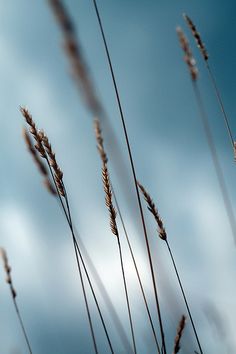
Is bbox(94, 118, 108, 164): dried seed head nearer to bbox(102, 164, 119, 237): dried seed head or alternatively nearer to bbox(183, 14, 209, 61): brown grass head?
bbox(102, 164, 119, 237): dried seed head

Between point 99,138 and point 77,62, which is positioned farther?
point 99,138

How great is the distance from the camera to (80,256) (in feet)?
6.21

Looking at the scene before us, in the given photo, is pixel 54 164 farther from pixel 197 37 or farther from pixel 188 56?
pixel 197 37

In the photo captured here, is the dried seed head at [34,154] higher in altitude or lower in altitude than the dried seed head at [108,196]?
higher

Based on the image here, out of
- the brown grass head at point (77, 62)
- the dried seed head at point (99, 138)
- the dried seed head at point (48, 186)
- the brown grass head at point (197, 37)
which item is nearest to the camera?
the brown grass head at point (77, 62)

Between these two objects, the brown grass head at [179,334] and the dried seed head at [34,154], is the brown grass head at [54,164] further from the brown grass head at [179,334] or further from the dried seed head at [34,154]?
the brown grass head at [179,334]

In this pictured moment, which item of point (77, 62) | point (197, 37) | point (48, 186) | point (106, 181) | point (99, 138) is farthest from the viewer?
point (197, 37)

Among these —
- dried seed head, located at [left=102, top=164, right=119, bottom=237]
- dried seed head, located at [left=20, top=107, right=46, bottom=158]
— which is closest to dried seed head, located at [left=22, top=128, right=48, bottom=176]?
dried seed head, located at [left=20, top=107, right=46, bottom=158]

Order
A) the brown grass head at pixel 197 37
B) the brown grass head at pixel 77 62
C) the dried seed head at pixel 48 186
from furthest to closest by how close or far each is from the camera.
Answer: the brown grass head at pixel 197 37
the dried seed head at pixel 48 186
the brown grass head at pixel 77 62

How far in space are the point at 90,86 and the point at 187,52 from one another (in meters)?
1.17

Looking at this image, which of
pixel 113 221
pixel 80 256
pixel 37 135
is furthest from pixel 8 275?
pixel 37 135

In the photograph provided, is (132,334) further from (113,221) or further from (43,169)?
(43,169)

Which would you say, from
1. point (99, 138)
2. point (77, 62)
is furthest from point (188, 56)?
point (77, 62)

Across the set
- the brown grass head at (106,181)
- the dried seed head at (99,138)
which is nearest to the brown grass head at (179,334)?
the brown grass head at (106,181)
